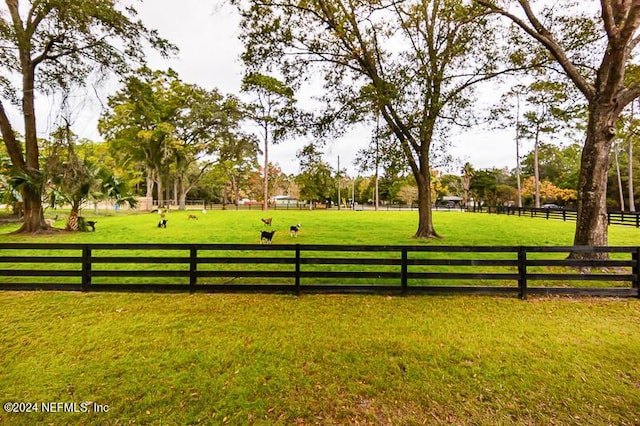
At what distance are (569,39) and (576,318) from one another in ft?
28.6

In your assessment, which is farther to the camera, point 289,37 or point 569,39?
point 289,37

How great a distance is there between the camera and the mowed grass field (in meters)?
2.77

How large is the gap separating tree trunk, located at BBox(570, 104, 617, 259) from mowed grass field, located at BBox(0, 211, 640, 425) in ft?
7.45

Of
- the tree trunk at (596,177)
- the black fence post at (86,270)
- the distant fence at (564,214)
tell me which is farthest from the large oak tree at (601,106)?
the black fence post at (86,270)

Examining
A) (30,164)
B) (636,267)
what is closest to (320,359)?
(636,267)

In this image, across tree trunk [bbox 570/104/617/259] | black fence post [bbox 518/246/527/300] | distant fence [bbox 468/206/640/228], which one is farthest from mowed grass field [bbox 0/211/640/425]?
distant fence [bbox 468/206/640/228]

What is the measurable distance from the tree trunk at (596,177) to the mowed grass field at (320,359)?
2.27 meters

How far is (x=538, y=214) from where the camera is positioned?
26.9 metres

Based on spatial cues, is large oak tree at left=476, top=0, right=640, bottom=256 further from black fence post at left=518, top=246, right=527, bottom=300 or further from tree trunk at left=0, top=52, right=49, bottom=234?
tree trunk at left=0, top=52, right=49, bottom=234

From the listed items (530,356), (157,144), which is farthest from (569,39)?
(157,144)

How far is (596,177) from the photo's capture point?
713 centimetres

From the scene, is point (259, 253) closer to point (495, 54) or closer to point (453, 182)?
point (495, 54)

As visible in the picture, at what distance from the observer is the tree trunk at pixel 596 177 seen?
23.1 feet

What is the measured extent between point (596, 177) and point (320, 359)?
819 centimetres
